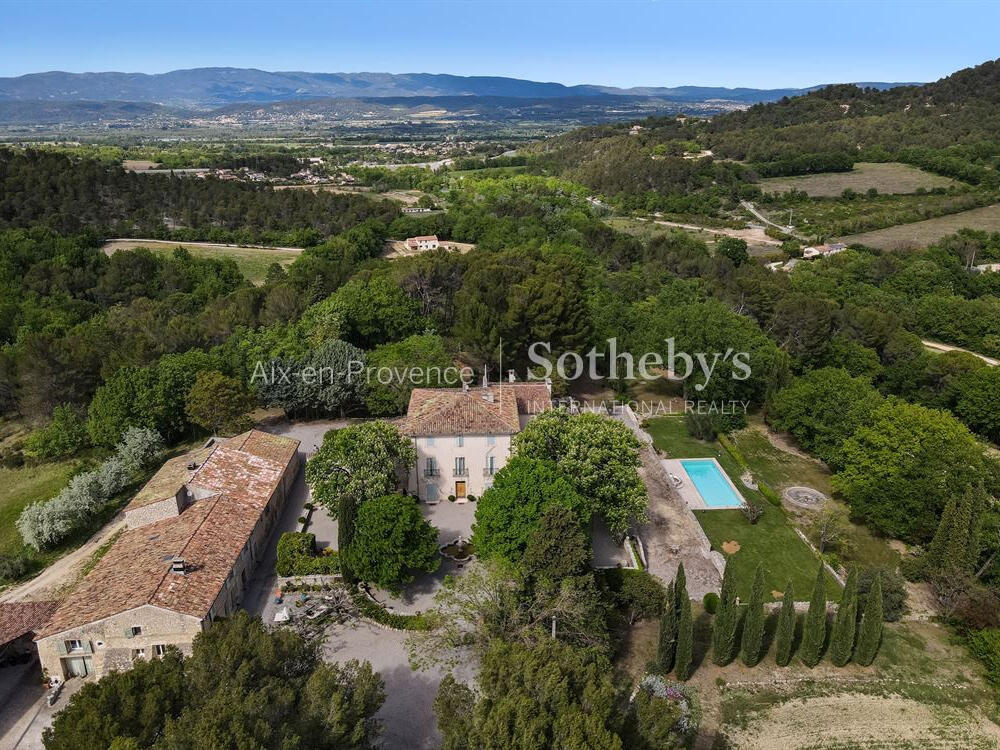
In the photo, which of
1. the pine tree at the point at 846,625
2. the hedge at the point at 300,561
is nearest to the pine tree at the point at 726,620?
the pine tree at the point at 846,625

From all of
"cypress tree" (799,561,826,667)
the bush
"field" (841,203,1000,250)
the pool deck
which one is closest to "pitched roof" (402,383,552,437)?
the pool deck

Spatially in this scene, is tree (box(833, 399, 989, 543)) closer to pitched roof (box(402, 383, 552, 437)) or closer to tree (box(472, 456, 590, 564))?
tree (box(472, 456, 590, 564))

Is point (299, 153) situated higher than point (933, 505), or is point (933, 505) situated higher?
point (299, 153)

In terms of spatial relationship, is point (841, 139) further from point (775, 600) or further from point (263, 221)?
point (775, 600)

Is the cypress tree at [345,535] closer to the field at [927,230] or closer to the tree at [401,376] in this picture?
the tree at [401,376]

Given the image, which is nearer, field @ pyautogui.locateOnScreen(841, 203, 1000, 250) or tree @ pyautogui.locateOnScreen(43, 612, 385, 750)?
tree @ pyautogui.locateOnScreen(43, 612, 385, 750)

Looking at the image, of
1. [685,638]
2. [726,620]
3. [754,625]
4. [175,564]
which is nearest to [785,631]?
[754,625]

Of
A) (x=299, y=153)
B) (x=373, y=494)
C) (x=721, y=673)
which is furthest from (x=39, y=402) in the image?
Result: (x=299, y=153)
